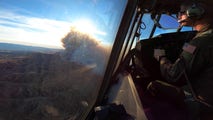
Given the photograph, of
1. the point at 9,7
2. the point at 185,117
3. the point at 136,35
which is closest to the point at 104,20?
the point at 136,35

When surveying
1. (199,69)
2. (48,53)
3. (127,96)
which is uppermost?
(199,69)

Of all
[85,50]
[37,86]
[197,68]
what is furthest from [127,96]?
[37,86]

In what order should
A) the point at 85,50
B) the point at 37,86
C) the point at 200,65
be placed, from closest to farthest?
the point at 37,86, the point at 200,65, the point at 85,50

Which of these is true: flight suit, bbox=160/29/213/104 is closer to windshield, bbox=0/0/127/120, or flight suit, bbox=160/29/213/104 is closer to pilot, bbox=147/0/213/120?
pilot, bbox=147/0/213/120

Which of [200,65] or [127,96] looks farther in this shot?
[127,96]

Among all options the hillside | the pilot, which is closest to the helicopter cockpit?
the hillside

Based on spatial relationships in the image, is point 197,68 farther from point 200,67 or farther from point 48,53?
point 48,53

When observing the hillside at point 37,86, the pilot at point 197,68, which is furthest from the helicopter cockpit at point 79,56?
the pilot at point 197,68

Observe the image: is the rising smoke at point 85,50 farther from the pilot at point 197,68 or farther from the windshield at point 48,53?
the pilot at point 197,68
